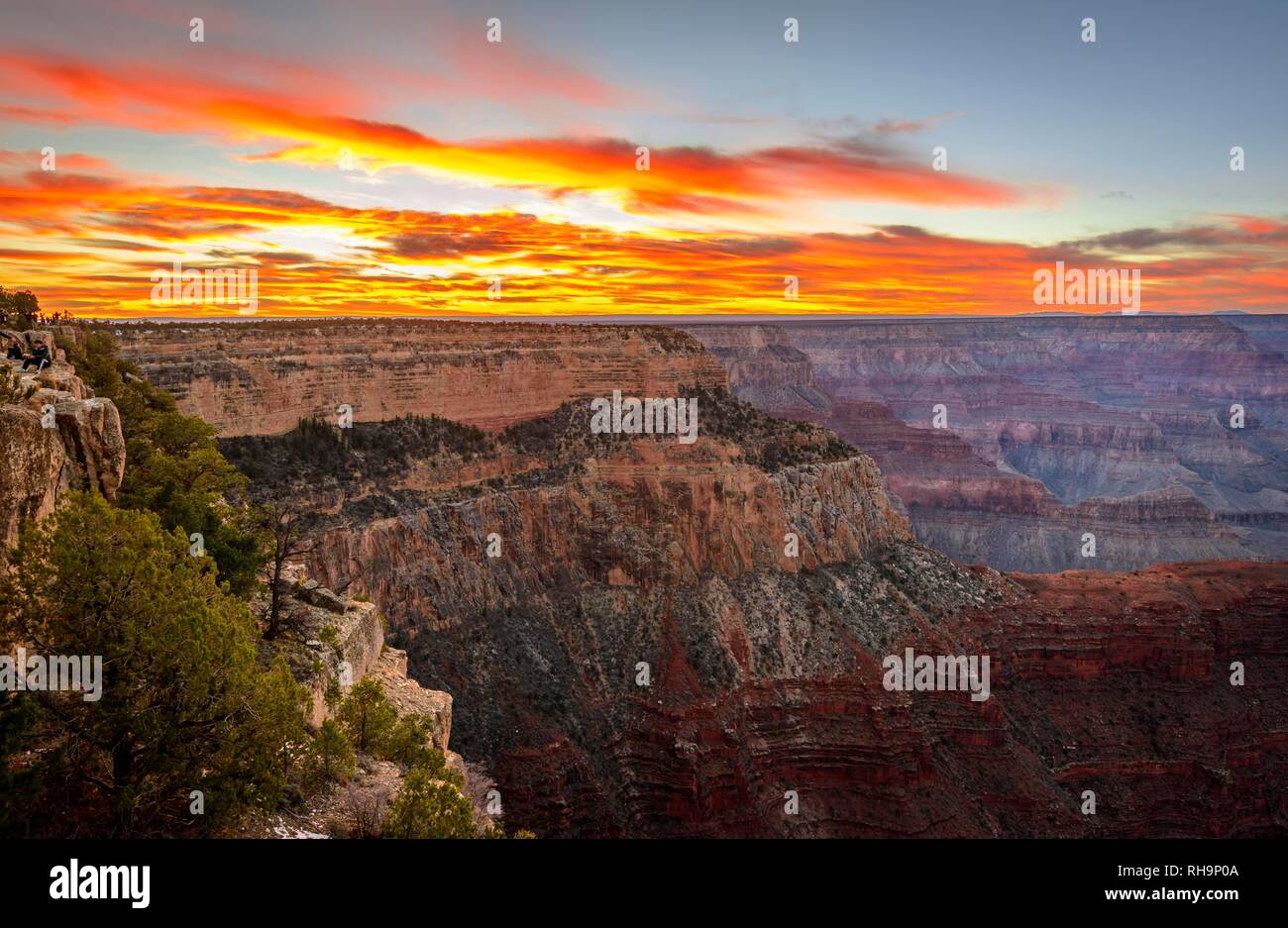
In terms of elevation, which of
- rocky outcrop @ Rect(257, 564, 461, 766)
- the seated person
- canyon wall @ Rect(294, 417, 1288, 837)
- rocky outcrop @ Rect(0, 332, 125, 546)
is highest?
the seated person

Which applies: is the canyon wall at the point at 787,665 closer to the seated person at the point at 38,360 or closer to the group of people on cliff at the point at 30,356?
the group of people on cliff at the point at 30,356

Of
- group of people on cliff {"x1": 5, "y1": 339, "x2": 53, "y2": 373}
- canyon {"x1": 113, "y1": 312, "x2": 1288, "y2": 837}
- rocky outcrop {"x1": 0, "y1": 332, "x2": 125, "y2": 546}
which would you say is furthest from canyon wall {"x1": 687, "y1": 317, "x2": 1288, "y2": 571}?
rocky outcrop {"x1": 0, "y1": 332, "x2": 125, "y2": 546}

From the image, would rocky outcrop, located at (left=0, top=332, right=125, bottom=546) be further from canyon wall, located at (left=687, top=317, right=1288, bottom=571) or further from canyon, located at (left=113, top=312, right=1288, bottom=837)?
canyon wall, located at (left=687, top=317, right=1288, bottom=571)

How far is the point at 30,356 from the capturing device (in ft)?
71.0

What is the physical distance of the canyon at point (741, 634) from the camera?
4159 cm

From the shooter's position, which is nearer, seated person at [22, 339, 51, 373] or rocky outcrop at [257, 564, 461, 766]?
seated person at [22, 339, 51, 373]

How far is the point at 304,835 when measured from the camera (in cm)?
1405

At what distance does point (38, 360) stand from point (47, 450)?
837 cm

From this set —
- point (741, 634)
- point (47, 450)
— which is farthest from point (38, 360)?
point (741, 634)

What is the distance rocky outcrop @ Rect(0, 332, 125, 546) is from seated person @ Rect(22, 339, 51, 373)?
7.00 feet

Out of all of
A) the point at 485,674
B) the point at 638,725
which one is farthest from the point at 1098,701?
the point at 485,674

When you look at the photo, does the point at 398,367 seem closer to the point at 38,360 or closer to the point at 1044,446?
the point at 38,360

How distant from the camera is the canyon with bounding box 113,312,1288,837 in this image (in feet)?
136
